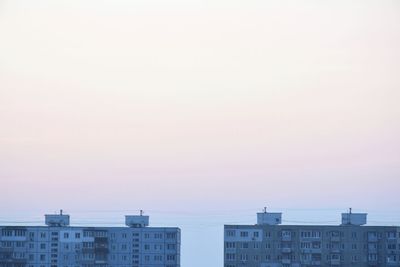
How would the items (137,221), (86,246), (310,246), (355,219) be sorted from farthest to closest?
(137,221)
(86,246)
(355,219)
(310,246)

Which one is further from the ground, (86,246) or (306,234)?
(306,234)

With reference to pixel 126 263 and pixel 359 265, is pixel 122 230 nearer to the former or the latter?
pixel 126 263

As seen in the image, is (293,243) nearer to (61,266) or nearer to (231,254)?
(231,254)

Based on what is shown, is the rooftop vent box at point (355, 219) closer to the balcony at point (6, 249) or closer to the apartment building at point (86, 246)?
the apartment building at point (86, 246)

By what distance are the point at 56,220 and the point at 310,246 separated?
20458mm

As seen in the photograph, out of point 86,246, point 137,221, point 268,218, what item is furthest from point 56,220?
point 268,218

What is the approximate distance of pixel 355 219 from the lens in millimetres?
104938

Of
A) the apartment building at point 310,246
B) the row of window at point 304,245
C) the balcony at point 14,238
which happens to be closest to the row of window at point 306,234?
the apartment building at point 310,246

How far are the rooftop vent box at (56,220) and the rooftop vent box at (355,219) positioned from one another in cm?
2227

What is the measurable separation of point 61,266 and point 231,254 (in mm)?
13664

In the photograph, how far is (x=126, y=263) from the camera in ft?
350

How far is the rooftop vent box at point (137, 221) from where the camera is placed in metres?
108

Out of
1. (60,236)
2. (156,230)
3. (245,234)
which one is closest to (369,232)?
(245,234)

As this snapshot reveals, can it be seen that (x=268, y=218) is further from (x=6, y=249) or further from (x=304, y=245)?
(x=6, y=249)
